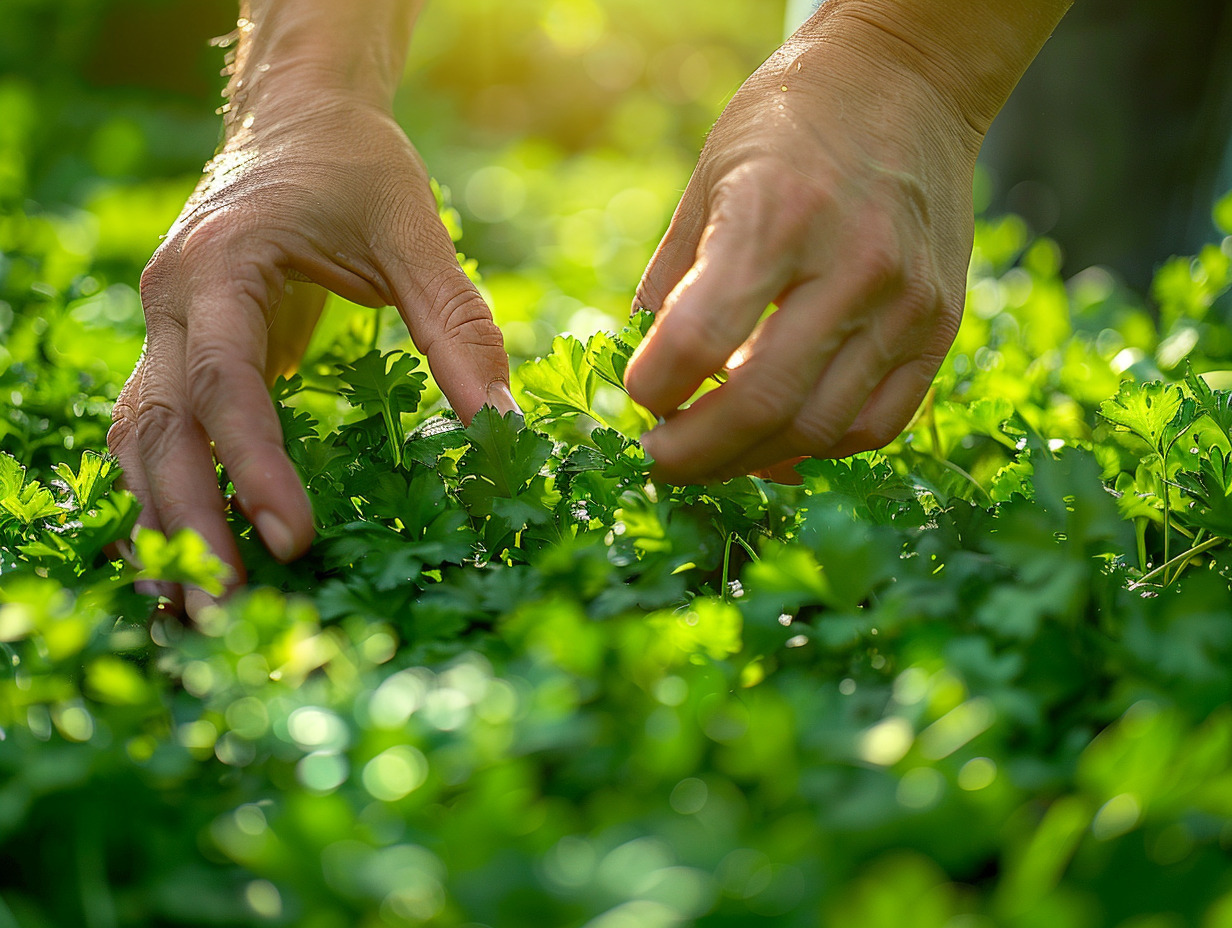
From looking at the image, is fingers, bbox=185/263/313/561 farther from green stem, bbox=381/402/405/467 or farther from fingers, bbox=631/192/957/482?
fingers, bbox=631/192/957/482

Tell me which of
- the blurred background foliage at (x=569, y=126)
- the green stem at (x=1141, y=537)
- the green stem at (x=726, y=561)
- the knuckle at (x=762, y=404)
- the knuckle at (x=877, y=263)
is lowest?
the blurred background foliage at (x=569, y=126)

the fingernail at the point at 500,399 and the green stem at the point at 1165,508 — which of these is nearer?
the green stem at the point at 1165,508

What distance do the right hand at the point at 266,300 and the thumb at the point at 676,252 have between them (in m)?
0.21

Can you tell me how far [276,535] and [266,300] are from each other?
1.15 feet

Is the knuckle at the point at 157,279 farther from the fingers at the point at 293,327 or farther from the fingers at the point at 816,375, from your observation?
the fingers at the point at 816,375

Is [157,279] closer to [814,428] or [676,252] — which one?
[676,252]

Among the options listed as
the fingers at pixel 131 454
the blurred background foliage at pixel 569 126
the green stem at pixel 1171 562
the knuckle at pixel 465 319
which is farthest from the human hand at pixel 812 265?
the blurred background foliage at pixel 569 126

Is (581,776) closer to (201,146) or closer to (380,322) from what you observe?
(380,322)

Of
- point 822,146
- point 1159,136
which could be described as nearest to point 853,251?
point 822,146

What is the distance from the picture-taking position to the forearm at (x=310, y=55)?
1.44 meters

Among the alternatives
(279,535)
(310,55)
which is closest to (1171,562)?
(279,535)

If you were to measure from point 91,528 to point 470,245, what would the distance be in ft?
12.3

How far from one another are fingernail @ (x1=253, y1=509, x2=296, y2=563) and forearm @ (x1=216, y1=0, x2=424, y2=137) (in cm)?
71

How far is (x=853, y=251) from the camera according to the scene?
102cm
